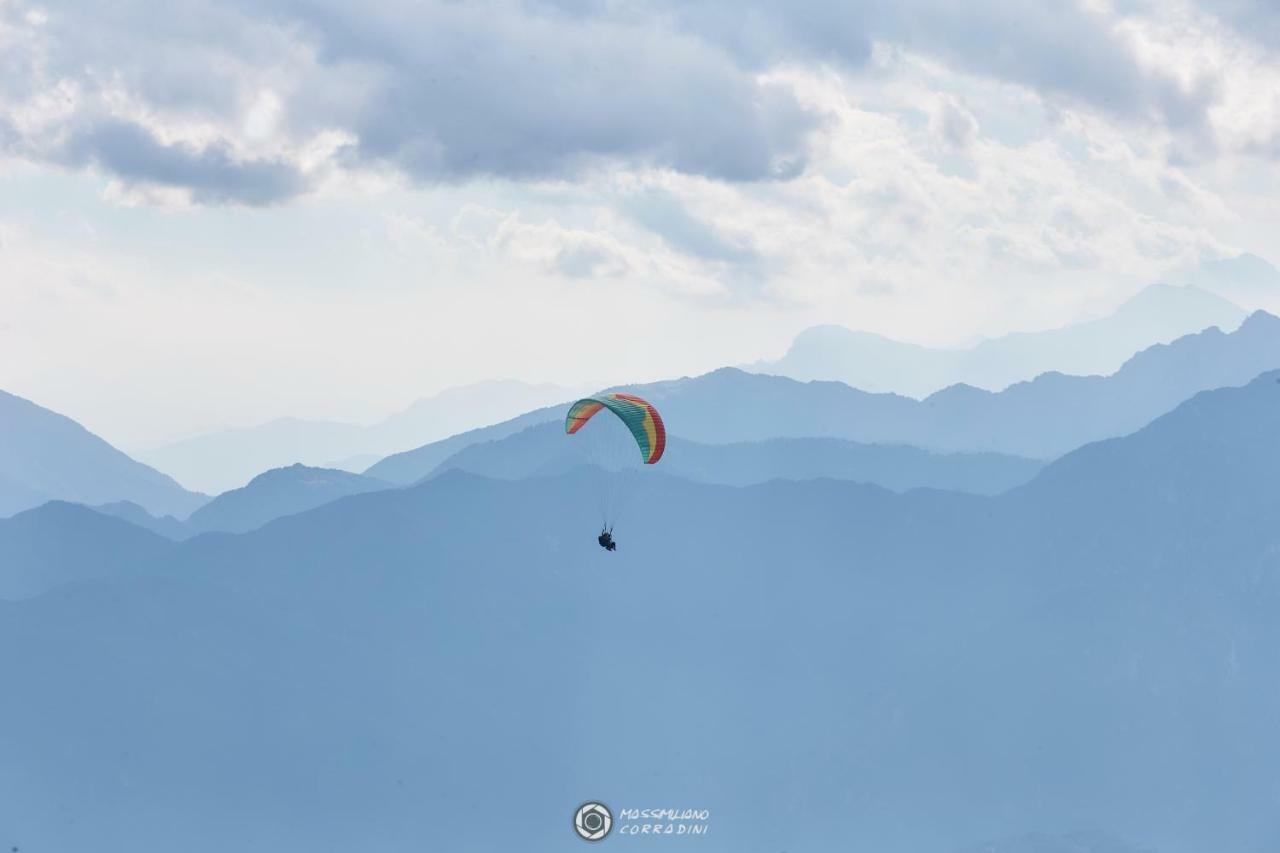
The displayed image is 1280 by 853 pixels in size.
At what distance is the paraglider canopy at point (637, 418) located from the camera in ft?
342

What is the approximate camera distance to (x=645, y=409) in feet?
353

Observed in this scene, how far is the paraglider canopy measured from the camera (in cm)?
10425

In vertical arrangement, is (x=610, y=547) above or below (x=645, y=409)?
below

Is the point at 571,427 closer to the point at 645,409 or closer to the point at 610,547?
the point at 645,409

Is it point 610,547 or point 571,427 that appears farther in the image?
point 571,427

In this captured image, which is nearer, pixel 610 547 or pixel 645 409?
pixel 610 547

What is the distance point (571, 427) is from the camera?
11162 centimetres

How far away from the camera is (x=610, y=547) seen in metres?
99.2

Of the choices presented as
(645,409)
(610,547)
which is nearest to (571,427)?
(645,409)

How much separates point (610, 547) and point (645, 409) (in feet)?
43.0

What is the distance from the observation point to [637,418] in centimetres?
10700

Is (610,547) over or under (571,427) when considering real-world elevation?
under

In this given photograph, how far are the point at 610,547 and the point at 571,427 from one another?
1532 centimetres
